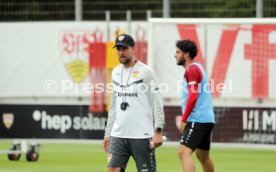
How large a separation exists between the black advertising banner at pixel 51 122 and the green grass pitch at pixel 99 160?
1.98 feet

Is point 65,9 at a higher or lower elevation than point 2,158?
higher

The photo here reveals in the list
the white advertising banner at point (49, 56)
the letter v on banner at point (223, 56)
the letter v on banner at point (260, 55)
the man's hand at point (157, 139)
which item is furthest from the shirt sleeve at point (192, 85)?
the white advertising banner at point (49, 56)

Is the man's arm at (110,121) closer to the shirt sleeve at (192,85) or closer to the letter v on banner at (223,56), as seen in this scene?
the shirt sleeve at (192,85)

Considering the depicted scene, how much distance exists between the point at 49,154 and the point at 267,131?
15.9 feet

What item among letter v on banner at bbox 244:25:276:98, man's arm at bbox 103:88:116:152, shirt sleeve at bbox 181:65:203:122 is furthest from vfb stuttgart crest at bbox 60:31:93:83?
man's arm at bbox 103:88:116:152

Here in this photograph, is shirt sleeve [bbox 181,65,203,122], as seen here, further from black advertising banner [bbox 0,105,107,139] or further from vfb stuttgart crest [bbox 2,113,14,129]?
vfb stuttgart crest [bbox 2,113,14,129]

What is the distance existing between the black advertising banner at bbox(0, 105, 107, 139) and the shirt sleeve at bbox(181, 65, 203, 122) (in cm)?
1076

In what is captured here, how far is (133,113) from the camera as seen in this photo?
11367 millimetres

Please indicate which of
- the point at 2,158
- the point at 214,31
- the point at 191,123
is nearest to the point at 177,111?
the point at 214,31

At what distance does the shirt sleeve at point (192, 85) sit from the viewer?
516 inches

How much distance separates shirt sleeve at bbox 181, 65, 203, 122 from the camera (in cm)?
1309

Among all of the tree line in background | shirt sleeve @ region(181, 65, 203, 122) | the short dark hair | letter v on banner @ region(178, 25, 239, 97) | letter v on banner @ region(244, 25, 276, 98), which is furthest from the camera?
the tree line in background

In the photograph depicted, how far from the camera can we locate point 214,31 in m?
22.2

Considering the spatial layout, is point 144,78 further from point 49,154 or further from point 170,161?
point 49,154
